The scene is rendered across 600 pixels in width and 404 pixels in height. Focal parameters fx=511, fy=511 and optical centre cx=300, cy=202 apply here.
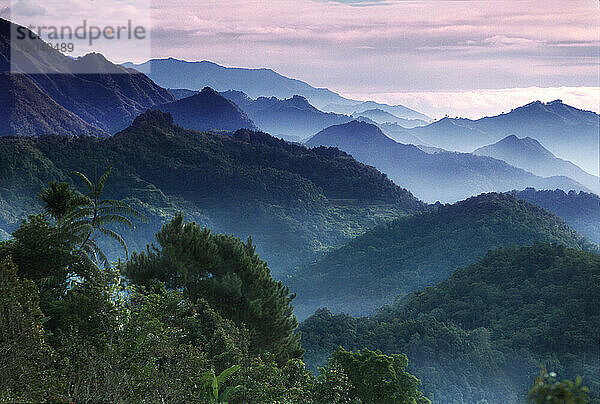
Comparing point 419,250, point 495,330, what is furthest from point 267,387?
point 419,250

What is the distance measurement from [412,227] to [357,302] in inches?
1107

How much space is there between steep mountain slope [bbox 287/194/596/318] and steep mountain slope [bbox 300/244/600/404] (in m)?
32.1

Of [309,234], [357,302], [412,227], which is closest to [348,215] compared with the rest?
[309,234]

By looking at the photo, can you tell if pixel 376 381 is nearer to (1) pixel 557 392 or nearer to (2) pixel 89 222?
(2) pixel 89 222

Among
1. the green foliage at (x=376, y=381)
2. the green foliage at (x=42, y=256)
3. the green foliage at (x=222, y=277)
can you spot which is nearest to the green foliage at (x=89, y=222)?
the green foliage at (x=42, y=256)

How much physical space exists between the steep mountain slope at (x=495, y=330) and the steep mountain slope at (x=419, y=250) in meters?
32.1

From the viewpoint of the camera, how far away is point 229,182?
520ft

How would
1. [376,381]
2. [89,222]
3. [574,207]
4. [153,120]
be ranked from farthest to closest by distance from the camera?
[153,120]
[574,207]
[376,381]
[89,222]

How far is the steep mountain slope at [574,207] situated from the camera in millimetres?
146775

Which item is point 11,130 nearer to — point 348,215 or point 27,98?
point 27,98

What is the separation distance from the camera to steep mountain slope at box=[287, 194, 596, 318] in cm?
9425

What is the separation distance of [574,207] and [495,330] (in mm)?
123352

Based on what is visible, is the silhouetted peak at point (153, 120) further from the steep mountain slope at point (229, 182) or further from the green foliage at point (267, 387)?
the green foliage at point (267, 387)

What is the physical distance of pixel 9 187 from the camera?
117438 millimetres
